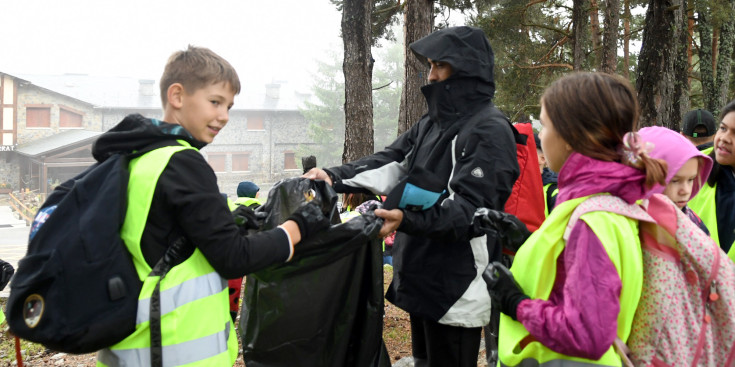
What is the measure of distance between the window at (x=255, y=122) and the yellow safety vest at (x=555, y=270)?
132ft

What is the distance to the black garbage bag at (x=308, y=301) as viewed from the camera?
2617mm

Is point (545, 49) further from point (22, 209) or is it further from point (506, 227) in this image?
point (22, 209)

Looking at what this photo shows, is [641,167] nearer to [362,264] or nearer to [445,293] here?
[445,293]

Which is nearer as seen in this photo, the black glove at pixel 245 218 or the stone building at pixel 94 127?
the black glove at pixel 245 218

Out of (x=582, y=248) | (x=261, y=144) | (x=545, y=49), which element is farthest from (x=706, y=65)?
(x=261, y=144)

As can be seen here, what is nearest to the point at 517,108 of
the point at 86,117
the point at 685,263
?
the point at 685,263

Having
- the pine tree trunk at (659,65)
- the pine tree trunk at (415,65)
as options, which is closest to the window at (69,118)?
the pine tree trunk at (415,65)

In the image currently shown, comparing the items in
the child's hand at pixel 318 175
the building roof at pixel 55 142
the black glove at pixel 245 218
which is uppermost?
the building roof at pixel 55 142

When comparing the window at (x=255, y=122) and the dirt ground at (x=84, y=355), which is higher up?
the window at (x=255, y=122)

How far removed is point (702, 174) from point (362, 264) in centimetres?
151

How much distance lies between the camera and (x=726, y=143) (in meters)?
2.73

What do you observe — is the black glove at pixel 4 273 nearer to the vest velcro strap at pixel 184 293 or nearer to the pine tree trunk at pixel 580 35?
the vest velcro strap at pixel 184 293

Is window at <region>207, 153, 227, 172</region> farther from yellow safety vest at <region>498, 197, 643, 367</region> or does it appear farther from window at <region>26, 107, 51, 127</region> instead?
yellow safety vest at <region>498, 197, 643, 367</region>

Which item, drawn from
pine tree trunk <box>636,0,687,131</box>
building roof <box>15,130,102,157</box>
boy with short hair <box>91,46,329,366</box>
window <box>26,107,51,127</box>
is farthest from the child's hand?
window <box>26,107,51,127</box>
